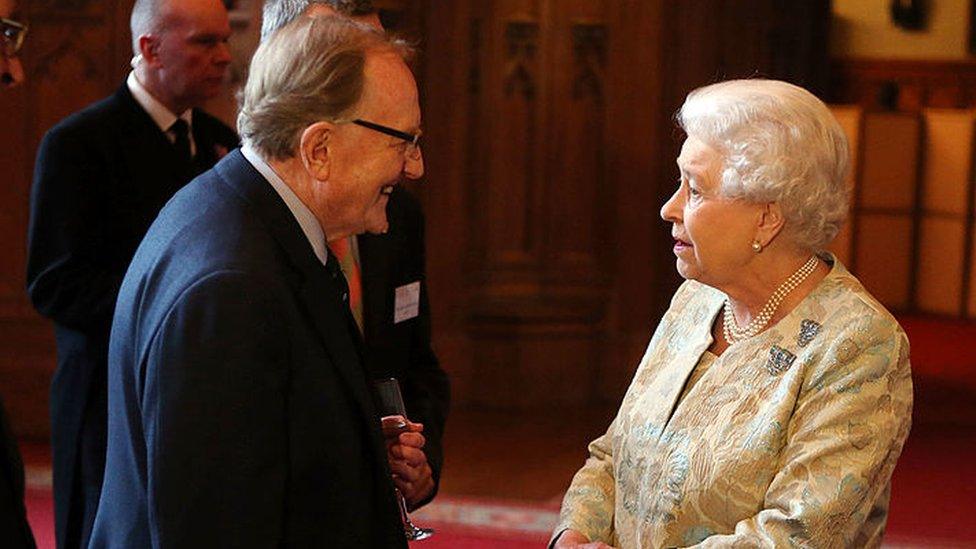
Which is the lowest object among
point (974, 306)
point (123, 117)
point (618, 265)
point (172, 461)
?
point (974, 306)

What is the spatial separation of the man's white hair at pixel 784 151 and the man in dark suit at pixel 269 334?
0.51 m

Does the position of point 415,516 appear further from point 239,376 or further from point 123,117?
point 239,376

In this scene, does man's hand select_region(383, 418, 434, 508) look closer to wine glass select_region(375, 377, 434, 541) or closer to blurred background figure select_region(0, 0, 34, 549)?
wine glass select_region(375, 377, 434, 541)

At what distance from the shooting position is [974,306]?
31.1 ft

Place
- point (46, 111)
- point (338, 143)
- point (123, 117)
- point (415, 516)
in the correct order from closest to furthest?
point (338, 143)
point (123, 117)
point (415, 516)
point (46, 111)

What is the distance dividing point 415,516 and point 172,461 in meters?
3.39

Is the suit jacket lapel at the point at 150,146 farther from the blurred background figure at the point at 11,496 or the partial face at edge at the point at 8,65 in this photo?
the blurred background figure at the point at 11,496

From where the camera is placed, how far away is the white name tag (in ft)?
9.38

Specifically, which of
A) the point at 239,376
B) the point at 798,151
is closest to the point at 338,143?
the point at 239,376

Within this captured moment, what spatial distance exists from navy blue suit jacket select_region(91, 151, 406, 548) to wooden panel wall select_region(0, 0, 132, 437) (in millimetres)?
3955

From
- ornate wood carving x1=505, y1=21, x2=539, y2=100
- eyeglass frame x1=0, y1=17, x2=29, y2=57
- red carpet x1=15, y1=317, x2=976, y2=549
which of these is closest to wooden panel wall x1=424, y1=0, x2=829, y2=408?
ornate wood carving x1=505, y1=21, x2=539, y2=100

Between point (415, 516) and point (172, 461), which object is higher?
point (172, 461)

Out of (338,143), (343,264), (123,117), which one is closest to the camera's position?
(338,143)

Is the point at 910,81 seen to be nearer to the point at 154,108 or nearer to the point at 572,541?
the point at 154,108
